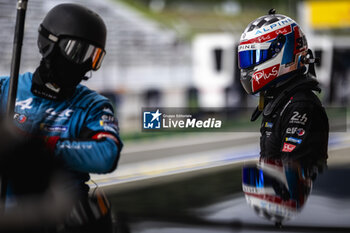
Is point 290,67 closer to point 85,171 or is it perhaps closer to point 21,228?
point 85,171

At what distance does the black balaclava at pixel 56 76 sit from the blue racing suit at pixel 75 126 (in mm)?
21

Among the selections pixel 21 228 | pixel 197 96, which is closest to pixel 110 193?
pixel 21 228

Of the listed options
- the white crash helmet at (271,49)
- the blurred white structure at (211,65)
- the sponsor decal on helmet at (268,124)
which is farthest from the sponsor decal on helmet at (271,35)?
the blurred white structure at (211,65)

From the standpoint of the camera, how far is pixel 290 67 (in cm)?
136

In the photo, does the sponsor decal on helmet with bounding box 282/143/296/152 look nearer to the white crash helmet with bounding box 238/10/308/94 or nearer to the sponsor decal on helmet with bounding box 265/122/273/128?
the sponsor decal on helmet with bounding box 265/122/273/128

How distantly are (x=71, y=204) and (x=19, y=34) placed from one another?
1.25ft

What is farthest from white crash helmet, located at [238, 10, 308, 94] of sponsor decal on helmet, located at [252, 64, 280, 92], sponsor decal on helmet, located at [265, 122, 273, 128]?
sponsor decal on helmet, located at [265, 122, 273, 128]

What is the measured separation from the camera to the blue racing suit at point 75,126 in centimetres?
117

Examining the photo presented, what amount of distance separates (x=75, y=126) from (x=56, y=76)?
14cm

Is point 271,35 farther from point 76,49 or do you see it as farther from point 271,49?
point 76,49

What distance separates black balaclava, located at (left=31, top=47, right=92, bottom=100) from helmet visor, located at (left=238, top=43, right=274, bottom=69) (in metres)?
0.41

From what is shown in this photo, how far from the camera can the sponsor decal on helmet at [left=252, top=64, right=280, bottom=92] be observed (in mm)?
1368

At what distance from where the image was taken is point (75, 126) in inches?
53.3

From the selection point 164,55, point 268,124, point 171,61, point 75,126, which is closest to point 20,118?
point 75,126
